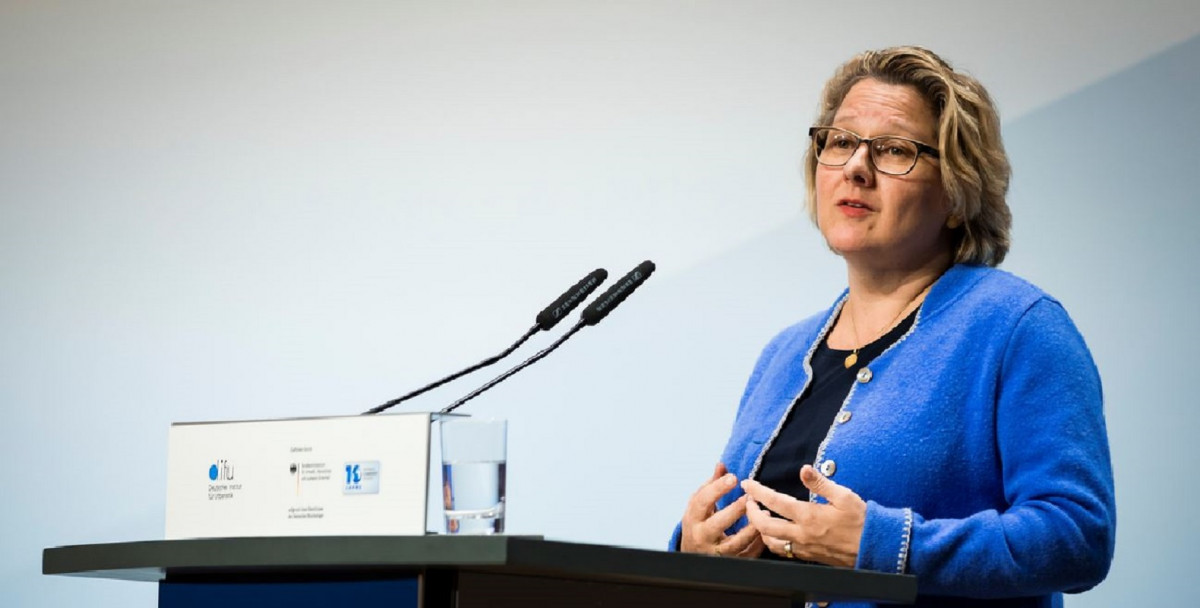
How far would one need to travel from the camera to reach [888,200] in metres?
1.93

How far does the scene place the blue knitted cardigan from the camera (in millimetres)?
1555

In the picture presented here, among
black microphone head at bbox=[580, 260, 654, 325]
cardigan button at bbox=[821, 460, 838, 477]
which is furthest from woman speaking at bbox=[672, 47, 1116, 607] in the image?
black microphone head at bbox=[580, 260, 654, 325]

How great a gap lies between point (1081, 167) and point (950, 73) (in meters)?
0.76

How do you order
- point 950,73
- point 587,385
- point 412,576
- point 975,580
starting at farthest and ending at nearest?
point 587,385, point 950,73, point 975,580, point 412,576

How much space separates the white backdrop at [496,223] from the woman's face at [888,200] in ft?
2.39

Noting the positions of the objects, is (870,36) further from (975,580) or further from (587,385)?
(975,580)

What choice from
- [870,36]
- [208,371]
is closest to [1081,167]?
[870,36]

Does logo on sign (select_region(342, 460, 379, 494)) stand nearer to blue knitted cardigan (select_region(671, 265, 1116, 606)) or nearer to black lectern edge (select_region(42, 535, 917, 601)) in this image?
black lectern edge (select_region(42, 535, 917, 601))

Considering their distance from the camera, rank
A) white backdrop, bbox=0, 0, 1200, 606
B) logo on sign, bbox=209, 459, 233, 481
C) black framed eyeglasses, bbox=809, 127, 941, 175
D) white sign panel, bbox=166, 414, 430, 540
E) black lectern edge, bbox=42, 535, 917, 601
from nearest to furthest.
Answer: black lectern edge, bbox=42, 535, 917, 601
white sign panel, bbox=166, 414, 430, 540
logo on sign, bbox=209, 459, 233, 481
black framed eyeglasses, bbox=809, 127, 941, 175
white backdrop, bbox=0, 0, 1200, 606

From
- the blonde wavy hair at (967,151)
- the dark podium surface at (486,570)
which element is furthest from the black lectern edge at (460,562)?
the blonde wavy hair at (967,151)

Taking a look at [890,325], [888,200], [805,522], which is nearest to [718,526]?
[805,522]

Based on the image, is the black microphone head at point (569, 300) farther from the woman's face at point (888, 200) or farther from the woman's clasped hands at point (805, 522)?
the woman's face at point (888, 200)

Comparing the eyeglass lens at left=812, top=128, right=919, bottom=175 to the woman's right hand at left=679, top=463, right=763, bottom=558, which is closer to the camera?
the woman's right hand at left=679, top=463, right=763, bottom=558

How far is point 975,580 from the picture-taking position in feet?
5.11
